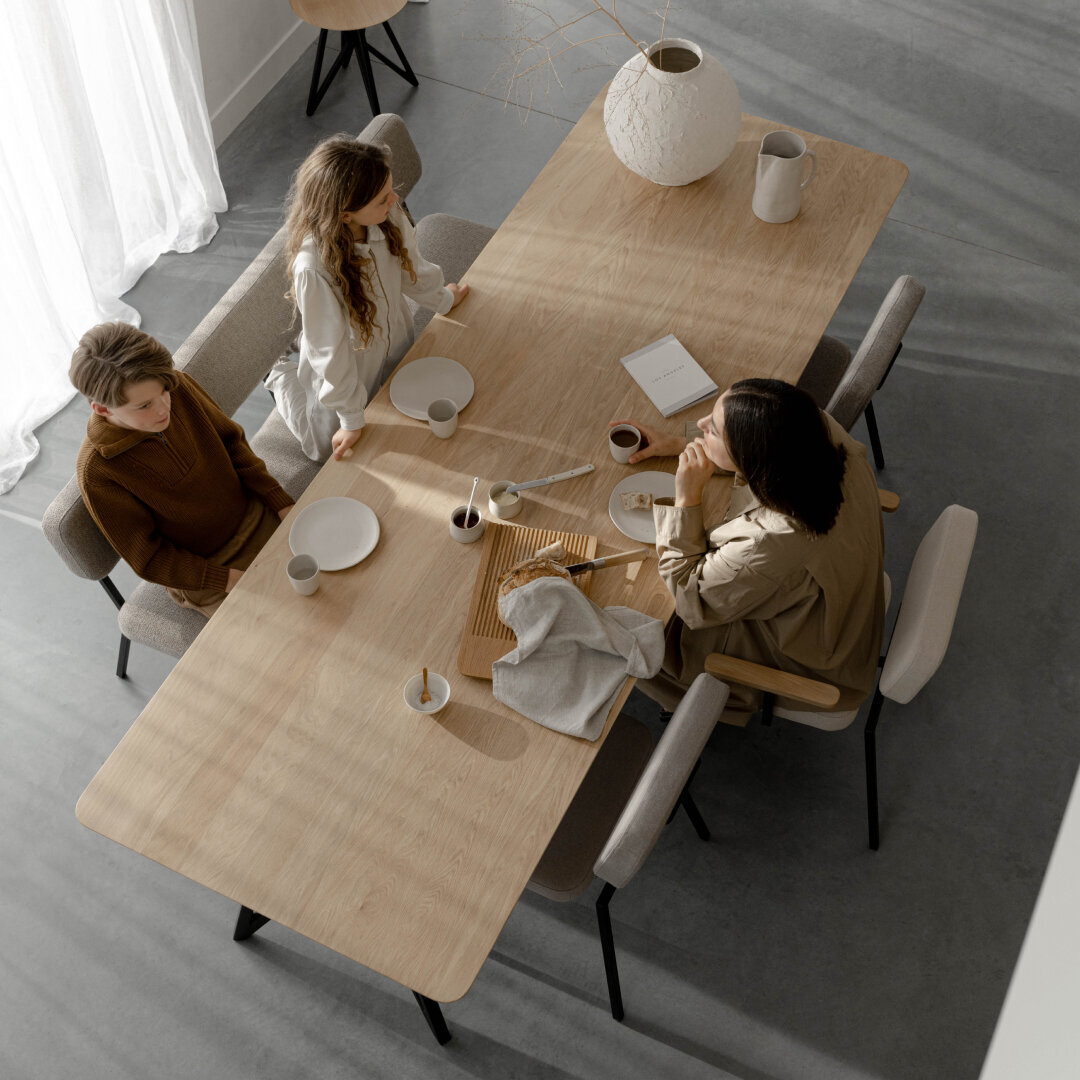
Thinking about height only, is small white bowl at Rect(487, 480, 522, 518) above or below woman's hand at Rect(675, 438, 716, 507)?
below

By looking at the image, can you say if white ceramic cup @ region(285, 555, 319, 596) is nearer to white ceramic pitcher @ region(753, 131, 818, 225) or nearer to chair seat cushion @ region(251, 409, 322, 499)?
chair seat cushion @ region(251, 409, 322, 499)

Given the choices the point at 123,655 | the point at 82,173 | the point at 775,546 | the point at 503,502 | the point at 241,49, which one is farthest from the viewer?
the point at 241,49

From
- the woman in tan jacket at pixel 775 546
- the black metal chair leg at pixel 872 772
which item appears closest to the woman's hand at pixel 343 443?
the woman in tan jacket at pixel 775 546

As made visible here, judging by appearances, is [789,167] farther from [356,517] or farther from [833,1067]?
[833,1067]

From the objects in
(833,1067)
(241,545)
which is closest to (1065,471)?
(833,1067)

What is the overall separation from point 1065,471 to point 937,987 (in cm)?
166

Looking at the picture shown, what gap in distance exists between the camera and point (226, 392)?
2686 mm

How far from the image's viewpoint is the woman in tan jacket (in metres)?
1.99

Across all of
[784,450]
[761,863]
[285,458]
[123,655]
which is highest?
[784,450]

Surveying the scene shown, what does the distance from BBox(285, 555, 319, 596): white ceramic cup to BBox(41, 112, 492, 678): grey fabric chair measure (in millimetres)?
492

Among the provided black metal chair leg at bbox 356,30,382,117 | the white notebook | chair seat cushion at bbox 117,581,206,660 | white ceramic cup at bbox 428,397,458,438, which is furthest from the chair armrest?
black metal chair leg at bbox 356,30,382,117

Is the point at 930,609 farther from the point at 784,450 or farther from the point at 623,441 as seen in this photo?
the point at 623,441

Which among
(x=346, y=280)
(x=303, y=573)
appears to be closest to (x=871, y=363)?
(x=346, y=280)

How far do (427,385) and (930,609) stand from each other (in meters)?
1.23
